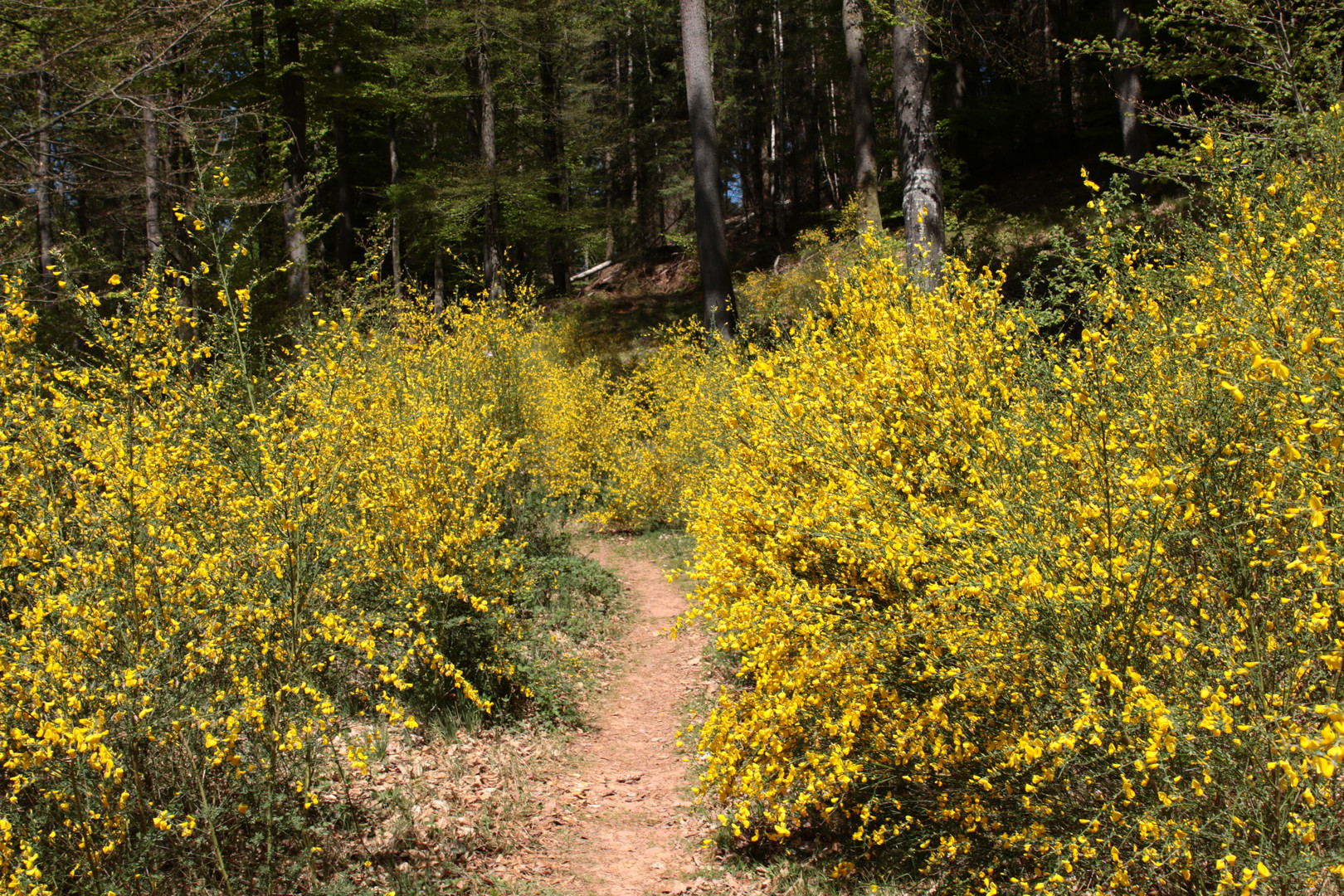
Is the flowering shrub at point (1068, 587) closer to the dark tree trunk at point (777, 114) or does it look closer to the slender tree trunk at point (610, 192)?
the dark tree trunk at point (777, 114)

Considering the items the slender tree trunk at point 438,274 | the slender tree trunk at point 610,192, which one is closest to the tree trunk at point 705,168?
the slender tree trunk at point 438,274

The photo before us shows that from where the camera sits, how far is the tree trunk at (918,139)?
22.8ft

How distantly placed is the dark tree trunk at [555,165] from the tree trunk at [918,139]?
11520mm

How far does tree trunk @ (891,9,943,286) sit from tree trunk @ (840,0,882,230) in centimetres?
501

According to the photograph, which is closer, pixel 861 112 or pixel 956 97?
pixel 861 112

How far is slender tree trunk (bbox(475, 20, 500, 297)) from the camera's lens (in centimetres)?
1570

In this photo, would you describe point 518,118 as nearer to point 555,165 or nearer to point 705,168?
point 555,165

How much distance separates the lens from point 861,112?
12.9m

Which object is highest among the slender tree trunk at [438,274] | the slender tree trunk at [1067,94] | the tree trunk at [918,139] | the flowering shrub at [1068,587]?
the slender tree trunk at [1067,94]

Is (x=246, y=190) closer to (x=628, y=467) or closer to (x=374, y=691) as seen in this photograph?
(x=628, y=467)

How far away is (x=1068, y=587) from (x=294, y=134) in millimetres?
12712

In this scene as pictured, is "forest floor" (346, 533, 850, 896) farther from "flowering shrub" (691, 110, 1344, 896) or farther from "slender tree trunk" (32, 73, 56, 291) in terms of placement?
"slender tree trunk" (32, 73, 56, 291)

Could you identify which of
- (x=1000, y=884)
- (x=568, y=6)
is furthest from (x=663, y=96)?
(x=1000, y=884)

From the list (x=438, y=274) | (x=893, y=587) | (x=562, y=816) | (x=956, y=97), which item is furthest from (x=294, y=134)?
(x=956, y=97)
